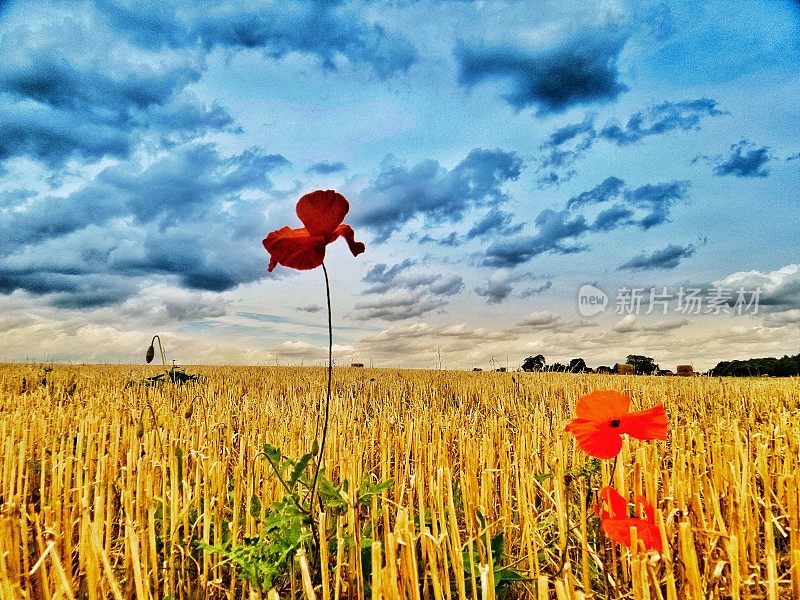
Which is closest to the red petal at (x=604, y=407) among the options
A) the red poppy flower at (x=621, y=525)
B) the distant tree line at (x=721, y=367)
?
the red poppy flower at (x=621, y=525)

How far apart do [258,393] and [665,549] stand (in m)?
8.53

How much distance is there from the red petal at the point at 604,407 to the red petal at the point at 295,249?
845 millimetres

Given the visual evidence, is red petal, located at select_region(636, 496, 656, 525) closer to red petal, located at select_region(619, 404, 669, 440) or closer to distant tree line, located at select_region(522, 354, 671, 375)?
red petal, located at select_region(619, 404, 669, 440)

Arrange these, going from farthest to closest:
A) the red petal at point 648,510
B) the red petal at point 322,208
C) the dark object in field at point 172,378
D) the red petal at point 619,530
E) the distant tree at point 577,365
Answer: the distant tree at point 577,365 < the dark object in field at point 172,378 < the red petal at point 648,510 < the red petal at point 619,530 < the red petal at point 322,208

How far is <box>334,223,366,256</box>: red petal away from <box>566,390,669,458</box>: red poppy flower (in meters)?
0.76

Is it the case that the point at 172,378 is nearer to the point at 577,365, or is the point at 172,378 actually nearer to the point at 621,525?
the point at 621,525

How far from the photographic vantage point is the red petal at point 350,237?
4.03ft

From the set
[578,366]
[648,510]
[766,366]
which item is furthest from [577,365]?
[648,510]

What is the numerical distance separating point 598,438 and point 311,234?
94 centimetres

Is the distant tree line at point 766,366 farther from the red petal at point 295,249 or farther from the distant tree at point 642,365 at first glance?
the red petal at point 295,249

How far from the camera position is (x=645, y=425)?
149cm

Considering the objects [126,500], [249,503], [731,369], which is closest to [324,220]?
[249,503]

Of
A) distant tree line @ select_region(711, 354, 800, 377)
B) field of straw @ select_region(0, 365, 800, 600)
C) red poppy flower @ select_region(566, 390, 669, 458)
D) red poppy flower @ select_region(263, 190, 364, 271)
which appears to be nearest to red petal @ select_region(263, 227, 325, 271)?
red poppy flower @ select_region(263, 190, 364, 271)

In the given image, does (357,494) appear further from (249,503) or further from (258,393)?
(258,393)
